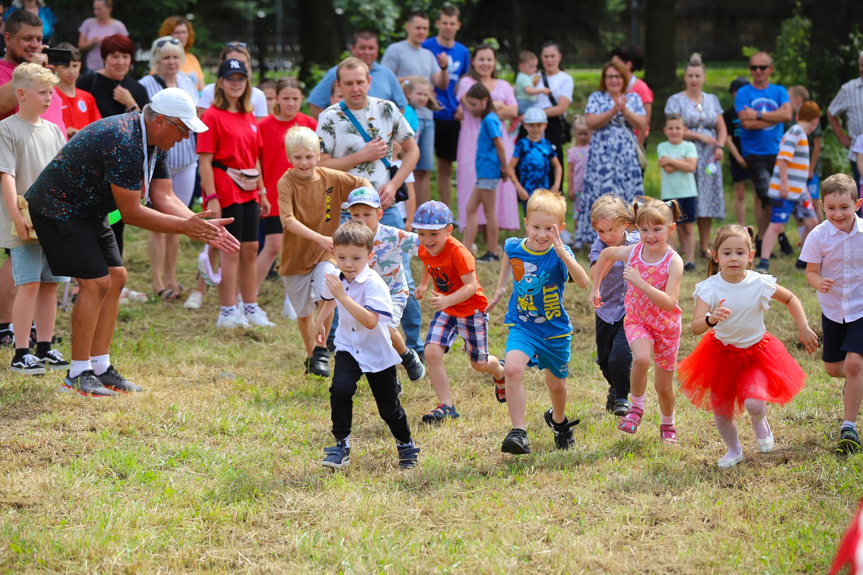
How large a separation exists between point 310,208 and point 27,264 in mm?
2157

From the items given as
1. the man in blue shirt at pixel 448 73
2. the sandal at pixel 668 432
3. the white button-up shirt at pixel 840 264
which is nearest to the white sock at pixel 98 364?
the sandal at pixel 668 432

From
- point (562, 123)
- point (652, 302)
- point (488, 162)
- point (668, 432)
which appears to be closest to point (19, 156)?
point (652, 302)

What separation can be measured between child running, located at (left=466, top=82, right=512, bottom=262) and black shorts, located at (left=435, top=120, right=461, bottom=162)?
654 mm

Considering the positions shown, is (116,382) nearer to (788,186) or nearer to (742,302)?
(742,302)

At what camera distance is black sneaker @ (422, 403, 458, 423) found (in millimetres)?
Result: 6449

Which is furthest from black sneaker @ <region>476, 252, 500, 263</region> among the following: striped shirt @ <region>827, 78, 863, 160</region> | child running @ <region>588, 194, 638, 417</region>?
child running @ <region>588, 194, 638, 417</region>

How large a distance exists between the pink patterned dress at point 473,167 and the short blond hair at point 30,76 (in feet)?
18.9

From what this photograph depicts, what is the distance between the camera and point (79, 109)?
883 centimetres

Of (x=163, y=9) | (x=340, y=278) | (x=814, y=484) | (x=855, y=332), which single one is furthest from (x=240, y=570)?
(x=163, y=9)

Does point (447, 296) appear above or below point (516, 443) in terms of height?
above

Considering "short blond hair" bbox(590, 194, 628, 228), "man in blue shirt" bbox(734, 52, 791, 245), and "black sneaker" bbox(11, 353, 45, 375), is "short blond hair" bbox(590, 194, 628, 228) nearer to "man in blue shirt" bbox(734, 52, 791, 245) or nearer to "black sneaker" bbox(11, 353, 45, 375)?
"black sneaker" bbox(11, 353, 45, 375)

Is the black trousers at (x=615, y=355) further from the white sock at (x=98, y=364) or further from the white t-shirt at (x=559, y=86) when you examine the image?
the white t-shirt at (x=559, y=86)

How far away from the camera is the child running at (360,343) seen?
534 centimetres

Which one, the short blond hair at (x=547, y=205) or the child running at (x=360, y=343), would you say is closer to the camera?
the child running at (x=360, y=343)
